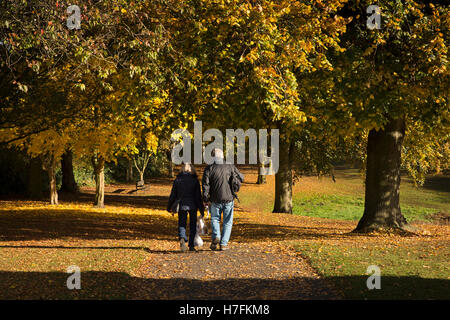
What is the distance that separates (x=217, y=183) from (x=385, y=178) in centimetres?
706

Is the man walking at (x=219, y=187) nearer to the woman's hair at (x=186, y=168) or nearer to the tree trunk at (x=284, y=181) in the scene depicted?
the woman's hair at (x=186, y=168)

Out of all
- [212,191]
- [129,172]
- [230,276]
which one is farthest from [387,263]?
[129,172]

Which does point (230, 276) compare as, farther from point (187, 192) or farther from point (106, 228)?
point (106, 228)

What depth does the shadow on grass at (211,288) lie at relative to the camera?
22.9 feet

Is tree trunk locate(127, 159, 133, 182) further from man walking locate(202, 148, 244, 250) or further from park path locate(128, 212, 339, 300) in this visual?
man walking locate(202, 148, 244, 250)

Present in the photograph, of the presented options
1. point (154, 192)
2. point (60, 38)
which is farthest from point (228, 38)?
point (154, 192)

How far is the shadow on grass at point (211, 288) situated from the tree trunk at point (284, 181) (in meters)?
16.0

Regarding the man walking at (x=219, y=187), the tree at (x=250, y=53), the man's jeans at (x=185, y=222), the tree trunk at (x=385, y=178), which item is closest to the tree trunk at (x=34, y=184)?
the tree at (x=250, y=53)

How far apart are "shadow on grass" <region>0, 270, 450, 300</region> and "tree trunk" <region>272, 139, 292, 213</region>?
630 inches

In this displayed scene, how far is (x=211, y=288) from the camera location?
24.9 feet

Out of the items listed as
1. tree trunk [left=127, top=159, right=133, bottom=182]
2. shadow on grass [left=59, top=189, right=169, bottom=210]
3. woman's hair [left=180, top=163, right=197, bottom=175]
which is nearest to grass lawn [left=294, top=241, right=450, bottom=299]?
woman's hair [left=180, top=163, right=197, bottom=175]

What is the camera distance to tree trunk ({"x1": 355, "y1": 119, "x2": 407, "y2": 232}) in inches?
592
